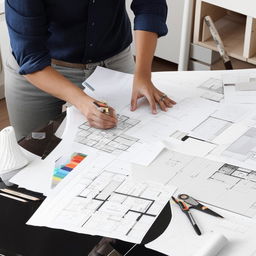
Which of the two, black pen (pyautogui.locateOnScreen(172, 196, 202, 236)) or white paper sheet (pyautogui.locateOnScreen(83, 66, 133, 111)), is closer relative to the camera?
black pen (pyautogui.locateOnScreen(172, 196, 202, 236))

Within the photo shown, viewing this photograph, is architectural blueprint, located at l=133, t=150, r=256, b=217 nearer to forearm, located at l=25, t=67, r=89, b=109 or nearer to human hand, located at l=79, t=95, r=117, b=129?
human hand, located at l=79, t=95, r=117, b=129

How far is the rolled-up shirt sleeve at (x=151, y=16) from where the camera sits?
70.7 inches

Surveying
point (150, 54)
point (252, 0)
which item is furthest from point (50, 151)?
point (252, 0)

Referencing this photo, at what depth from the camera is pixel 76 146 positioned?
1463 millimetres

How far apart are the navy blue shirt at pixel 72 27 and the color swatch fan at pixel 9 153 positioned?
31 centimetres

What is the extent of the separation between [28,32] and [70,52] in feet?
0.68

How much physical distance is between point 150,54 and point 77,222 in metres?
0.74

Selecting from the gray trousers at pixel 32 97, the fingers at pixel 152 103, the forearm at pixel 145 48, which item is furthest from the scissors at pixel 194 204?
the gray trousers at pixel 32 97

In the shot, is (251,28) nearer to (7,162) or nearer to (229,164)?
(229,164)

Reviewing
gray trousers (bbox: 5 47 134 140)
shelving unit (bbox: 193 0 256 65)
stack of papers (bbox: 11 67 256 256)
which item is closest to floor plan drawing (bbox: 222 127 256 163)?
stack of papers (bbox: 11 67 256 256)

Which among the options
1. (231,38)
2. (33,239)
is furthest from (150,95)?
(231,38)

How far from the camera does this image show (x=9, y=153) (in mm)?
1354

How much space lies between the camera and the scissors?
123 centimetres

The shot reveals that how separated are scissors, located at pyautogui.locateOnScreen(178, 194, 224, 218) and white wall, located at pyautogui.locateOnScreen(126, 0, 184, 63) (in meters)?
1.88
